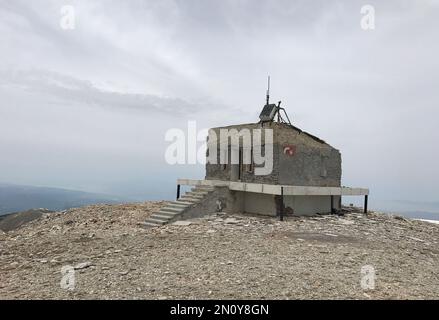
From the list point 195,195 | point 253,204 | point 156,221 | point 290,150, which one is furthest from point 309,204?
point 156,221

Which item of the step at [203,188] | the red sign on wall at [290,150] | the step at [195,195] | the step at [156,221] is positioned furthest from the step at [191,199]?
A: the red sign on wall at [290,150]

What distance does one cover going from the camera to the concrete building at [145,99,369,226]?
16516 mm

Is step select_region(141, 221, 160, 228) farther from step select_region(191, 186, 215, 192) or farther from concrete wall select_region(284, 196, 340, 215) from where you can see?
concrete wall select_region(284, 196, 340, 215)

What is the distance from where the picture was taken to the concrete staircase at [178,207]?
1493 cm

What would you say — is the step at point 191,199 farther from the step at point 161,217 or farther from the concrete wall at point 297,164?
the concrete wall at point 297,164

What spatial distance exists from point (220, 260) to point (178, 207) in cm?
739

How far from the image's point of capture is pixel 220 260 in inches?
344

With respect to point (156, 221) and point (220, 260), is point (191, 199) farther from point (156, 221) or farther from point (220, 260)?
point (220, 260)

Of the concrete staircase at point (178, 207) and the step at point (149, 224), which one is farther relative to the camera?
the concrete staircase at point (178, 207)

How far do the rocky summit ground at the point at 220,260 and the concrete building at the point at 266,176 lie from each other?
146 cm

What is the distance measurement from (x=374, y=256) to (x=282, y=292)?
4451 millimetres

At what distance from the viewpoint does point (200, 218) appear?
1596 cm
